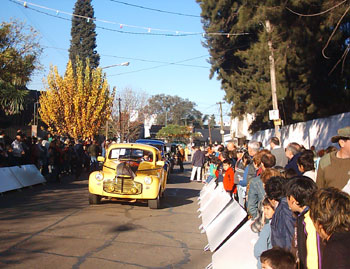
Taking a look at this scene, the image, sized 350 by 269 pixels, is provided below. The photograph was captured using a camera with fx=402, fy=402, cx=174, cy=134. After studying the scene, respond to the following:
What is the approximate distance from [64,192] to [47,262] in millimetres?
7627

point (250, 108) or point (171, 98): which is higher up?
point (171, 98)

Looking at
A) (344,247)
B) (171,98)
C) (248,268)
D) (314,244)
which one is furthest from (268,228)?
(171,98)

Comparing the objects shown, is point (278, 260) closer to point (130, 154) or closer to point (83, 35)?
point (130, 154)

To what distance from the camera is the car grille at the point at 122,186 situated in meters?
10.1

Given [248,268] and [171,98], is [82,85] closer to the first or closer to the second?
[248,268]

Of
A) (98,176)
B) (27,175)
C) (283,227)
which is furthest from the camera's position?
(27,175)

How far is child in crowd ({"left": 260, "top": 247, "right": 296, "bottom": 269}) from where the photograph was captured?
2.93m

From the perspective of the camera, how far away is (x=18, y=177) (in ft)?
43.0

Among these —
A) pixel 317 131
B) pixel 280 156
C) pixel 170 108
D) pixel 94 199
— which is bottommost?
pixel 94 199

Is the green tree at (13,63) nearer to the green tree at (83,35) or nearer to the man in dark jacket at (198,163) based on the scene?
the man in dark jacket at (198,163)

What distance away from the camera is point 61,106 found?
33.8 m

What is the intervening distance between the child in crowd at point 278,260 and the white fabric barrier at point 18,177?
10.3m

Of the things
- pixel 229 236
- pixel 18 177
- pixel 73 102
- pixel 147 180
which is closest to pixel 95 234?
pixel 229 236

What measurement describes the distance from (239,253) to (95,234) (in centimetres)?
332
